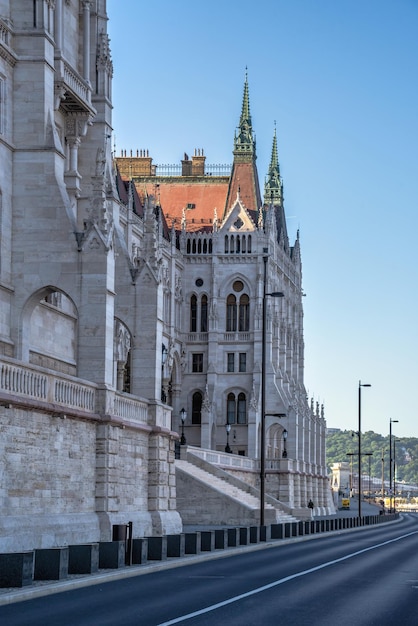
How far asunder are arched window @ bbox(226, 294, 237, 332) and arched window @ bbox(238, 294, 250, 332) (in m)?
0.37

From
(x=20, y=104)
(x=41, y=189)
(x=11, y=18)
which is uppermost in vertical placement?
(x=11, y=18)

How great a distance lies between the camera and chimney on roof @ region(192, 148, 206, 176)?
113688mm

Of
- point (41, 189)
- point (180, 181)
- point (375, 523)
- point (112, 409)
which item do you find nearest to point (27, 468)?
point (112, 409)

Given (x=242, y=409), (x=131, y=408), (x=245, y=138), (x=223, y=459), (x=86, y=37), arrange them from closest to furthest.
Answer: (x=131, y=408) < (x=86, y=37) < (x=223, y=459) < (x=242, y=409) < (x=245, y=138)

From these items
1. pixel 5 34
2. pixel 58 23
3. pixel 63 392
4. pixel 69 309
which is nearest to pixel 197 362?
pixel 69 309

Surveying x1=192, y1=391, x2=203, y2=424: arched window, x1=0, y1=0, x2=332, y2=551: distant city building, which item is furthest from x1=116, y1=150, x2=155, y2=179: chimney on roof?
x1=0, y1=0, x2=332, y2=551: distant city building

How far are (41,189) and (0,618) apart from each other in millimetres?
22918

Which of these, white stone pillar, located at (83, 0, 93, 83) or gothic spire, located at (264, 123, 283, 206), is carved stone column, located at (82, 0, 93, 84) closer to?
white stone pillar, located at (83, 0, 93, 83)

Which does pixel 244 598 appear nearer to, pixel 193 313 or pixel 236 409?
pixel 236 409

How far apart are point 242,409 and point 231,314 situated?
23.8ft

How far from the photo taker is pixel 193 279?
102m

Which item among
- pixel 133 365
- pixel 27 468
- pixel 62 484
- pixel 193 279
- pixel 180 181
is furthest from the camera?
pixel 180 181

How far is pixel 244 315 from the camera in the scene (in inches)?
4023

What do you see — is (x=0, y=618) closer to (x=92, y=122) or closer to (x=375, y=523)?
(x=92, y=122)
